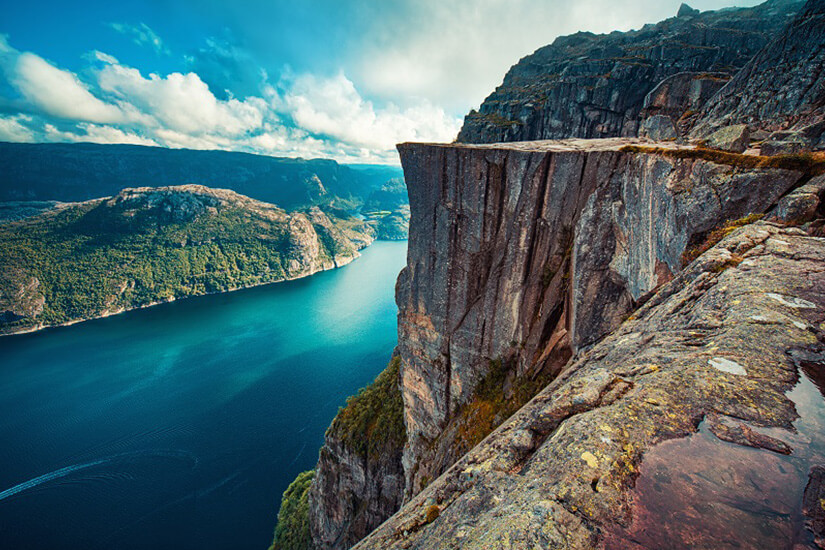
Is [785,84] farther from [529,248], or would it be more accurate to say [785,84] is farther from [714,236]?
[714,236]

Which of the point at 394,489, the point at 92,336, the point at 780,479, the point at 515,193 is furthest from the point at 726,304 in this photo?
the point at 92,336

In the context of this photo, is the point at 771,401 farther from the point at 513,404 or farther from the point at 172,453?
the point at 172,453

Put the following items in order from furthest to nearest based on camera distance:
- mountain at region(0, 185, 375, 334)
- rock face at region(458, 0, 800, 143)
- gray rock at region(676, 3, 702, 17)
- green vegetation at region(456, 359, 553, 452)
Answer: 1. mountain at region(0, 185, 375, 334)
2. gray rock at region(676, 3, 702, 17)
3. rock face at region(458, 0, 800, 143)
4. green vegetation at region(456, 359, 553, 452)

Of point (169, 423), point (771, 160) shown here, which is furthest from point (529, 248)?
point (169, 423)

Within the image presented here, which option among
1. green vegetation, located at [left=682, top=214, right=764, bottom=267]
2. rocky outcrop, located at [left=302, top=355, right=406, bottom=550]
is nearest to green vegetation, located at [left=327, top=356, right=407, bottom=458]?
rocky outcrop, located at [left=302, top=355, right=406, bottom=550]

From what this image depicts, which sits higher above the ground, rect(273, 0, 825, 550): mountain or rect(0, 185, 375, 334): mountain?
rect(273, 0, 825, 550): mountain

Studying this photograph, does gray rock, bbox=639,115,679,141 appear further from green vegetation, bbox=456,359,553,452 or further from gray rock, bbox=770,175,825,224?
green vegetation, bbox=456,359,553,452

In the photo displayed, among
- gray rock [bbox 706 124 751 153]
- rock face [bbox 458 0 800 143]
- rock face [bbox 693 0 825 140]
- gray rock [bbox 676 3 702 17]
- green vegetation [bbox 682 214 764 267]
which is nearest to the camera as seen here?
green vegetation [bbox 682 214 764 267]

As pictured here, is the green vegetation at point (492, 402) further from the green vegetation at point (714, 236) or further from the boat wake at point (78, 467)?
the boat wake at point (78, 467)
